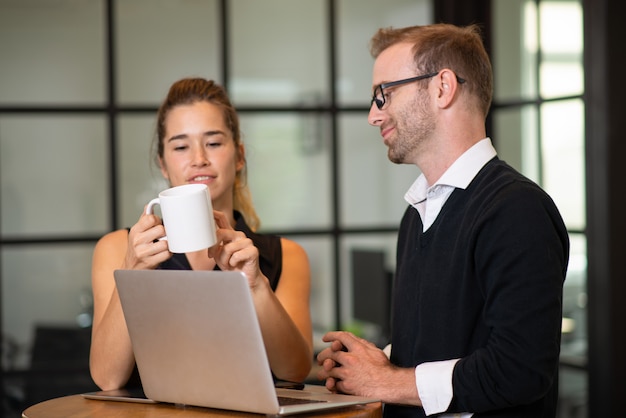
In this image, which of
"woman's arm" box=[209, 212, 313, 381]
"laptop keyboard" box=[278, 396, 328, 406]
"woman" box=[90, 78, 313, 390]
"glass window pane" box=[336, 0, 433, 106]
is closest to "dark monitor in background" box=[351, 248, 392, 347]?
"glass window pane" box=[336, 0, 433, 106]

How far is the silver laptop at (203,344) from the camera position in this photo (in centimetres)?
139

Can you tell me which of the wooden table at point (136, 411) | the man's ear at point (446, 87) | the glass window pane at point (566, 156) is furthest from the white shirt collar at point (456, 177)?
the glass window pane at point (566, 156)

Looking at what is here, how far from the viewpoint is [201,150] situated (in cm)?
202

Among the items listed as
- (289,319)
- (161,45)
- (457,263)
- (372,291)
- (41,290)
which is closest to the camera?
(457,263)

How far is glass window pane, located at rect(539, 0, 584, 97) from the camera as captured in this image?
3344mm

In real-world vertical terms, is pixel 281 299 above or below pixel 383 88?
below

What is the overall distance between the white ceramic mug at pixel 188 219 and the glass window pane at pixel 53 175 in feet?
6.36

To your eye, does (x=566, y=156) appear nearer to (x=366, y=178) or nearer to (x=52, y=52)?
(x=366, y=178)

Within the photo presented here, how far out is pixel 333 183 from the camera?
12.1 feet

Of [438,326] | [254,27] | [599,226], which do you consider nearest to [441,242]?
[438,326]

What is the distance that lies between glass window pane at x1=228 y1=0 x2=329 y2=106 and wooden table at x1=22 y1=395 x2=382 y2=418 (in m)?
2.09

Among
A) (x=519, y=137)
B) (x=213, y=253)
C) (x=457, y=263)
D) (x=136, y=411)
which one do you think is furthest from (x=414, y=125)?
(x=519, y=137)

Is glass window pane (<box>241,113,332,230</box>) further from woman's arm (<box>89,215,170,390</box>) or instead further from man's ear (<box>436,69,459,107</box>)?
man's ear (<box>436,69,459,107</box>)

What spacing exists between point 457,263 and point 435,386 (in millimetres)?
218
